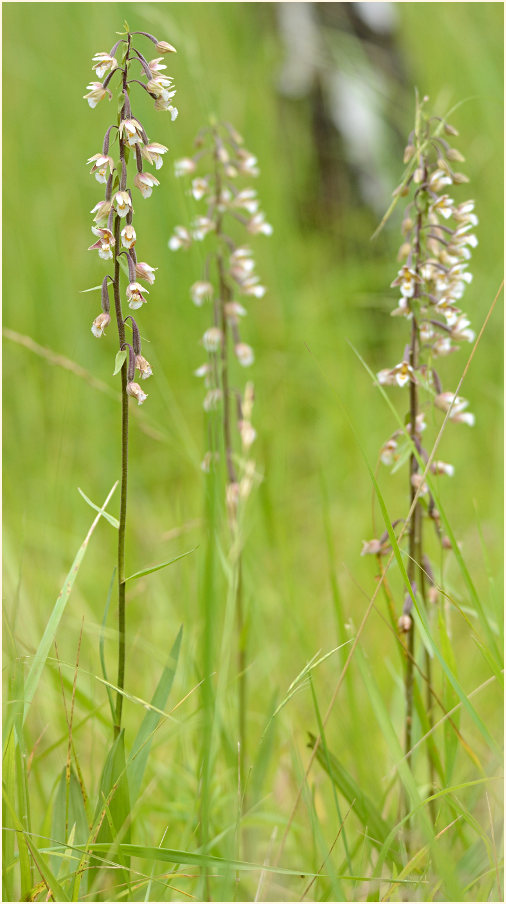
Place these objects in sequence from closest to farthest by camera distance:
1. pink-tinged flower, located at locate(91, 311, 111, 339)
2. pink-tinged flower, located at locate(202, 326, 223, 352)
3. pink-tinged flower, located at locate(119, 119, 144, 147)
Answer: pink-tinged flower, located at locate(119, 119, 144, 147) → pink-tinged flower, located at locate(91, 311, 111, 339) → pink-tinged flower, located at locate(202, 326, 223, 352)

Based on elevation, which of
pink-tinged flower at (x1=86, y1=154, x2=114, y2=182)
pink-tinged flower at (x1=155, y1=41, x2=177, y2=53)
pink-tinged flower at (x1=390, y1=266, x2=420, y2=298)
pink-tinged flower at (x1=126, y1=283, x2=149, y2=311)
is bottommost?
pink-tinged flower at (x1=126, y1=283, x2=149, y2=311)

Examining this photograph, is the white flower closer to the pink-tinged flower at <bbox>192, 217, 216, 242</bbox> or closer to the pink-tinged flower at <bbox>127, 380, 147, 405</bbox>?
the pink-tinged flower at <bbox>192, 217, 216, 242</bbox>

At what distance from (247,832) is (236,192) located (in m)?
1.87

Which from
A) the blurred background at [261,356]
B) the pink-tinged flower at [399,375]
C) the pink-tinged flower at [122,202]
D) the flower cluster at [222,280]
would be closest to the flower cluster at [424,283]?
the pink-tinged flower at [399,375]

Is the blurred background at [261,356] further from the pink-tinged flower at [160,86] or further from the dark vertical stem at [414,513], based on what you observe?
the pink-tinged flower at [160,86]

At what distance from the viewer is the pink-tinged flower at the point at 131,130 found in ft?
4.38

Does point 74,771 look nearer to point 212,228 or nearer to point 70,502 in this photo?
point 212,228

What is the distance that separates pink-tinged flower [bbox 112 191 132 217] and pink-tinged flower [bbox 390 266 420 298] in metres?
0.60

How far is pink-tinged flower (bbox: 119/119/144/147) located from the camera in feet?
4.38

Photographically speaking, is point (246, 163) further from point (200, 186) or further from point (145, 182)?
point (145, 182)

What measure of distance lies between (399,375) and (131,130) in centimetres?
74

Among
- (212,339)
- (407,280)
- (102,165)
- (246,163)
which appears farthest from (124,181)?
(246,163)

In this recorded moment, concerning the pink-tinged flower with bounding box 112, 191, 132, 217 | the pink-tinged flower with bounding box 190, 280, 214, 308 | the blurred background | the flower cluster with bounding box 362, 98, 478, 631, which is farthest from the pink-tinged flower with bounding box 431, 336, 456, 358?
the pink-tinged flower with bounding box 112, 191, 132, 217

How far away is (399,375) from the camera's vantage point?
1706 mm
